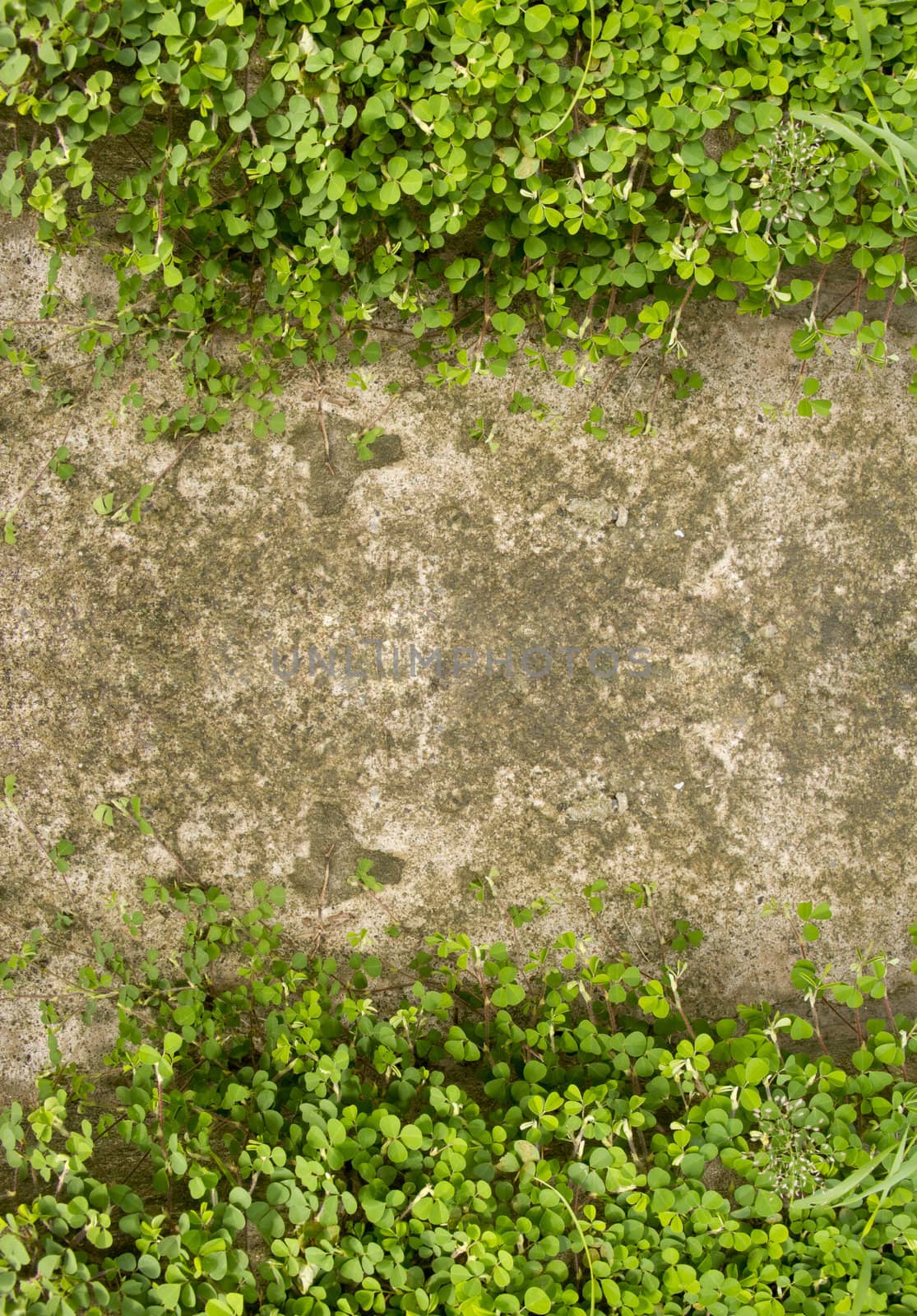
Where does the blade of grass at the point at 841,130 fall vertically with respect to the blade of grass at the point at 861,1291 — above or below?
above

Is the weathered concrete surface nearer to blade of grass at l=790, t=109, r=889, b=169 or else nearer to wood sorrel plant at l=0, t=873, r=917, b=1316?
wood sorrel plant at l=0, t=873, r=917, b=1316

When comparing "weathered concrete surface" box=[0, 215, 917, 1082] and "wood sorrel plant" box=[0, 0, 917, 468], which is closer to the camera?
"wood sorrel plant" box=[0, 0, 917, 468]

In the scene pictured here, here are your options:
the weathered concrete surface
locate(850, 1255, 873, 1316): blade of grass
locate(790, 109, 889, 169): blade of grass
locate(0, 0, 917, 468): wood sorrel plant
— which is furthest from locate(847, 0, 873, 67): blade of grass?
locate(850, 1255, 873, 1316): blade of grass

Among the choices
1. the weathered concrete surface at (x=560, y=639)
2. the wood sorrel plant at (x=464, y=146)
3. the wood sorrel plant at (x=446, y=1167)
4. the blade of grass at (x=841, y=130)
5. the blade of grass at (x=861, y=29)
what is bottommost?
the wood sorrel plant at (x=446, y=1167)

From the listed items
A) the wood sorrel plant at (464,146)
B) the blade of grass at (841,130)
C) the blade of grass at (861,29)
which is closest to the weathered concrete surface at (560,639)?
the wood sorrel plant at (464,146)

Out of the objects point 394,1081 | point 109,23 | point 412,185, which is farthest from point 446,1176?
point 109,23

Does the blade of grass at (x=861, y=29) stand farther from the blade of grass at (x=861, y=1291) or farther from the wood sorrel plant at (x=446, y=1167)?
the blade of grass at (x=861, y=1291)

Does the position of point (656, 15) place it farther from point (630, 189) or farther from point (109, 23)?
point (109, 23)

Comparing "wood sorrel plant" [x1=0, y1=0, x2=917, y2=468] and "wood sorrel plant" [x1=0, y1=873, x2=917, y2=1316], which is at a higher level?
"wood sorrel plant" [x1=0, y1=0, x2=917, y2=468]
